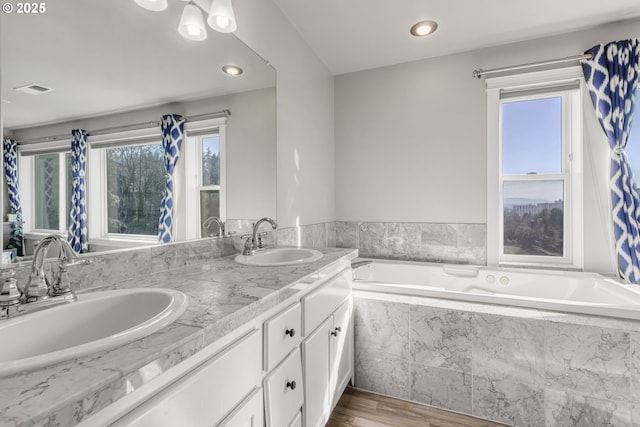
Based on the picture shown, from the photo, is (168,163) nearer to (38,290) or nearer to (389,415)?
(38,290)

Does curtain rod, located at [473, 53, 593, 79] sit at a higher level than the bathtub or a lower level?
higher

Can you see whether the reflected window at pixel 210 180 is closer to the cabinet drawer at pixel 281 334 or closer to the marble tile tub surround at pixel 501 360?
the cabinet drawer at pixel 281 334

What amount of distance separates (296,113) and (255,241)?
108cm

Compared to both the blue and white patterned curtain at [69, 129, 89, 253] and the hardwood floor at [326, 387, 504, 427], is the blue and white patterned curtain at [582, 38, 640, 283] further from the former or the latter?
the blue and white patterned curtain at [69, 129, 89, 253]

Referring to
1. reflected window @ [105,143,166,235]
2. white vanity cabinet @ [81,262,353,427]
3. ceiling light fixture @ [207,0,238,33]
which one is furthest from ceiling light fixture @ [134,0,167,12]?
white vanity cabinet @ [81,262,353,427]

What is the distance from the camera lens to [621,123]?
2088mm

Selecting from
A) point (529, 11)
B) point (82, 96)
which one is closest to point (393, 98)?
point (529, 11)

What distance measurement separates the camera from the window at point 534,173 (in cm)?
233

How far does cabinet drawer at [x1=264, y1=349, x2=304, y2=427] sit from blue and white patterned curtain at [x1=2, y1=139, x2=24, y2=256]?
0.83m

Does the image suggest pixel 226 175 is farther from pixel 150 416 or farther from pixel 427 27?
pixel 427 27

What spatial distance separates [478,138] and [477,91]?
0.40 meters

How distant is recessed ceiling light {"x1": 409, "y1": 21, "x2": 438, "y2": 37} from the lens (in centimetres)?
214

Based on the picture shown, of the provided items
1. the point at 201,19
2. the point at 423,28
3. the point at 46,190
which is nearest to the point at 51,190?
the point at 46,190

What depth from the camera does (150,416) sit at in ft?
1.81
